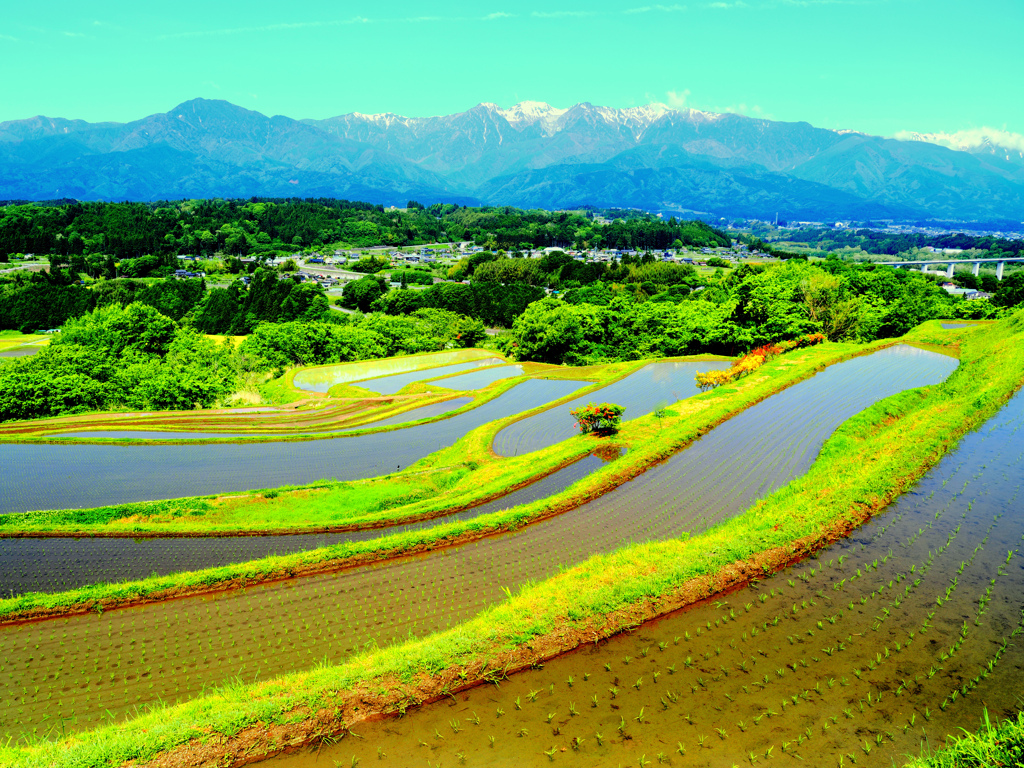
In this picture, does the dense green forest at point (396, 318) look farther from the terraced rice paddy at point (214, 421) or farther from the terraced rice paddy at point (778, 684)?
the terraced rice paddy at point (778, 684)

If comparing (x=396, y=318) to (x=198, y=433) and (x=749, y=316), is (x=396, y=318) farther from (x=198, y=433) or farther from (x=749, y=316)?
(x=198, y=433)

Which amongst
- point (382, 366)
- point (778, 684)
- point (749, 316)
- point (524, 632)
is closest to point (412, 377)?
point (382, 366)

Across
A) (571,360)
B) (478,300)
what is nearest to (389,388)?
(571,360)

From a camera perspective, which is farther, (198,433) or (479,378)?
(479,378)

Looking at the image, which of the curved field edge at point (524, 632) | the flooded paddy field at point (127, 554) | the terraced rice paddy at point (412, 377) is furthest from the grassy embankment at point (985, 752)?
the terraced rice paddy at point (412, 377)

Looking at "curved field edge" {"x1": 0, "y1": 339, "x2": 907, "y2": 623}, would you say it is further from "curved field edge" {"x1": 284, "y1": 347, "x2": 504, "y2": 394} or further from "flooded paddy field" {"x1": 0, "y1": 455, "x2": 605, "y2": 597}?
"curved field edge" {"x1": 284, "y1": 347, "x2": 504, "y2": 394}

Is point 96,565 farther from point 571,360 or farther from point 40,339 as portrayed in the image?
point 40,339

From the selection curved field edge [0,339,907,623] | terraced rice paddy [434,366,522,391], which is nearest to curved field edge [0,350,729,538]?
curved field edge [0,339,907,623]

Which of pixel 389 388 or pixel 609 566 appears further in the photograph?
pixel 389 388
